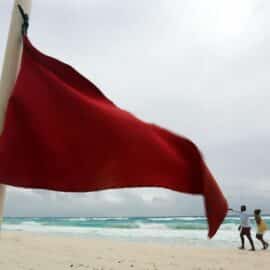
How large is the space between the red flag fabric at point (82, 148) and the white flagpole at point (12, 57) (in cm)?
4

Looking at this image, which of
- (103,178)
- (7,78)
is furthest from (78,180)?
(7,78)

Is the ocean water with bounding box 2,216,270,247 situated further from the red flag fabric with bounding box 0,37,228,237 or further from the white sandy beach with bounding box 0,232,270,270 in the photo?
the red flag fabric with bounding box 0,37,228,237

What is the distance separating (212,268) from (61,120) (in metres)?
8.66

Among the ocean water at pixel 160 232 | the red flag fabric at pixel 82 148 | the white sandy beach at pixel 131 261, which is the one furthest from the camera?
the ocean water at pixel 160 232

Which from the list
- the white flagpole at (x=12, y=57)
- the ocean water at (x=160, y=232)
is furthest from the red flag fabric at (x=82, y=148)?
the ocean water at (x=160, y=232)

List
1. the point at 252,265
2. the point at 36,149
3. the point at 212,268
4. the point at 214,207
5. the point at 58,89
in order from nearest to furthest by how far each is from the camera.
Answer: the point at 214,207 < the point at 36,149 < the point at 58,89 < the point at 212,268 < the point at 252,265

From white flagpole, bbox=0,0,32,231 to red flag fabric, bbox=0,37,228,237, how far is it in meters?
0.04

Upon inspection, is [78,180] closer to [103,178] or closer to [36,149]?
[103,178]

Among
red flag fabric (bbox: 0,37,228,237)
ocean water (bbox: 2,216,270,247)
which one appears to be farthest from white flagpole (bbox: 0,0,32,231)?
ocean water (bbox: 2,216,270,247)

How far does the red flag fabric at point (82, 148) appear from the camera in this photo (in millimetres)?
2141

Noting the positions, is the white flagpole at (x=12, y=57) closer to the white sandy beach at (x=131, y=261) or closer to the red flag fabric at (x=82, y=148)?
the red flag fabric at (x=82, y=148)

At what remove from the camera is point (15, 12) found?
2348 mm

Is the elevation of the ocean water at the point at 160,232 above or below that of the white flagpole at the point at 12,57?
below

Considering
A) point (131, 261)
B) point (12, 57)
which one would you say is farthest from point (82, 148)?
point (131, 261)
